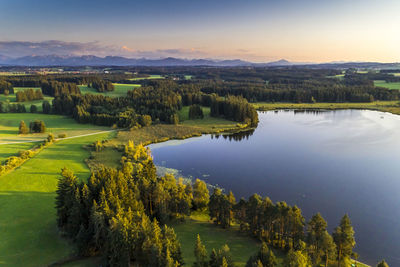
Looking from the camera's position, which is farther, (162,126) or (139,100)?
(139,100)

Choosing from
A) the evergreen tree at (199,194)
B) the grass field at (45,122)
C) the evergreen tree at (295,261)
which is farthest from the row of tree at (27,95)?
the evergreen tree at (295,261)

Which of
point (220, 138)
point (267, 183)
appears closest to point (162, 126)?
point (220, 138)

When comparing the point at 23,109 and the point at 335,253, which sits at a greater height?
the point at 23,109

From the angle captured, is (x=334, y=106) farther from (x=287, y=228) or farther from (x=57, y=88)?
(x=57, y=88)

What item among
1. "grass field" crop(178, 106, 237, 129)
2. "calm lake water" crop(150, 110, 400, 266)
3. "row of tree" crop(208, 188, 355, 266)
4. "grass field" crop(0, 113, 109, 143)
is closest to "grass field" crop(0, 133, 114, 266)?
"row of tree" crop(208, 188, 355, 266)

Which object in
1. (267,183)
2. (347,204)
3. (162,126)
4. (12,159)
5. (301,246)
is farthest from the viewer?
(162,126)

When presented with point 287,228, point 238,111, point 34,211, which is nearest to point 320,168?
point 287,228

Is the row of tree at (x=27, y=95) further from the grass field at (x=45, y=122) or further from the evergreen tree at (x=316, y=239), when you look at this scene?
the evergreen tree at (x=316, y=239)

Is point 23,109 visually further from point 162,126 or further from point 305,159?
point 305,159
